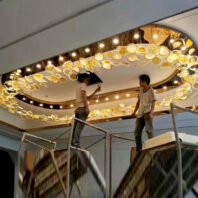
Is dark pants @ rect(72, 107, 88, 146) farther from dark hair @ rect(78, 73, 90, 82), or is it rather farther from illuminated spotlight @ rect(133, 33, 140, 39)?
illuminated spotlight @ rect(133, 33, 140, 39)

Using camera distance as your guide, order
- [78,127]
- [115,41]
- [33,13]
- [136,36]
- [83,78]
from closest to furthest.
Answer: [33,13] → [136,36] → [115,41] → [78,127] → [83,78]

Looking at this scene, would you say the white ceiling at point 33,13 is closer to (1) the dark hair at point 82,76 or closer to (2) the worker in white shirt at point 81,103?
(2) the worker in white shirt at point 81,103

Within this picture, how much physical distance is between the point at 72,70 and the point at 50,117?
2742 mm

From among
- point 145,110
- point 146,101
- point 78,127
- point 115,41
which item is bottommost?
point 78,127

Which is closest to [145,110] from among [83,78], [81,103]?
[81,103]

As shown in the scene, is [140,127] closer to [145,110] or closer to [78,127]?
[145,110]

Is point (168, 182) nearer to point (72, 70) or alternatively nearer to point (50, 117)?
point (72, 70)

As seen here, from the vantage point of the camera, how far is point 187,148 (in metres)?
3.27

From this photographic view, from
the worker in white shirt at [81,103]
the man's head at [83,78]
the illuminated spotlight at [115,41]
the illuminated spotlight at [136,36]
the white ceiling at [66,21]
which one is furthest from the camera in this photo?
the man's head at [83,78]

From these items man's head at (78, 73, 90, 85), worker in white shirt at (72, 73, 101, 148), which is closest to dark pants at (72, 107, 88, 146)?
worker in white shirt at (72, 73, 101, 148)

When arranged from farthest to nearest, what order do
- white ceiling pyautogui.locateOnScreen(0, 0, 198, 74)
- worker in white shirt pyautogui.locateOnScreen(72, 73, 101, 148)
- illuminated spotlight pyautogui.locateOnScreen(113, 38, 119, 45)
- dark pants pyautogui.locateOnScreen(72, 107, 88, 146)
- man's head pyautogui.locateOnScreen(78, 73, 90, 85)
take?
man's head pyautogui.locateOnScreen(78, 73, 90, 85) < worker in white shirt pyautogui.locateOnScreen(72, 73, 101, 148) < dark pants pyautogui.locateOnScreen(72, 107, 88, 146) < illuminated spotlight pyautogui.locateOnScreen(113, 38, 119, 45) < white ceiling pyautogui.locateOnScreen(0, 0, 198, 74)

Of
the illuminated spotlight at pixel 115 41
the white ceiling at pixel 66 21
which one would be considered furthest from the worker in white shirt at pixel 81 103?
the white ceiling at pixel 66 21

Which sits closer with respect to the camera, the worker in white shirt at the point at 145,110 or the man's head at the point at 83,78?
the worker in white shirt at the point at 145,110

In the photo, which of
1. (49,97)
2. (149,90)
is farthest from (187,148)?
(49,97)
